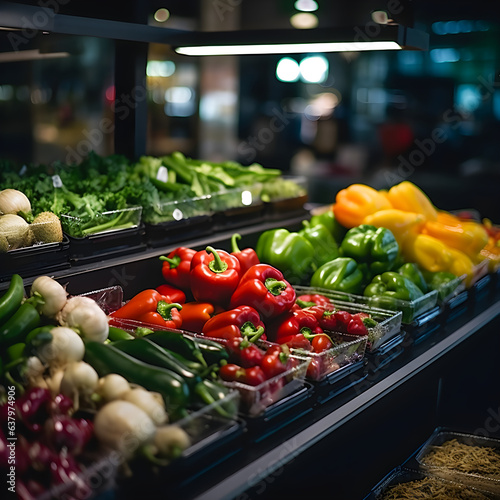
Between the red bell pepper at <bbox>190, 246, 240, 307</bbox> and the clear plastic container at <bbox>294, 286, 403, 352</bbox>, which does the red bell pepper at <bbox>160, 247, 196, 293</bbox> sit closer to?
the red bell pepper at <bbox>190, 246, 240, 307</bbox>

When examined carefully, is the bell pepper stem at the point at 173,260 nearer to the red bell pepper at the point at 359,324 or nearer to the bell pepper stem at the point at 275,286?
the bell pepper stem at the point at 275,286

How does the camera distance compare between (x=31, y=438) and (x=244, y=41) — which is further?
(x=244, y=41)

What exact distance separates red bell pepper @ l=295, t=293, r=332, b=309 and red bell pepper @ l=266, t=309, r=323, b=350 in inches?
7.0

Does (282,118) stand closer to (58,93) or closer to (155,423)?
(58,93)

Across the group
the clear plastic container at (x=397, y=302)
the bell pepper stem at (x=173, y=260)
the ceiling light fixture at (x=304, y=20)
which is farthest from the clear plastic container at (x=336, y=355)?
the ceiling light fixture at (x=304, y=20)

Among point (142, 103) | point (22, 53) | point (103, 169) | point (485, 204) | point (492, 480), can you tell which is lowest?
point (492, 480)

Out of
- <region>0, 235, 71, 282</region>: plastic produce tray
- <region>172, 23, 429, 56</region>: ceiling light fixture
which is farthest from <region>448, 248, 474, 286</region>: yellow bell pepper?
<region>0, 235, 71, 282</region>: plastic produce tray

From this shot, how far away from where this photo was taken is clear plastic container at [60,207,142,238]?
8.92ft

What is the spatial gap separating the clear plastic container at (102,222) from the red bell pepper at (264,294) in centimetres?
63

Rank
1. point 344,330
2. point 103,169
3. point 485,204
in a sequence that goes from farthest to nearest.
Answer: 1. point 485,204
2. point 103,169
3. point 344,330

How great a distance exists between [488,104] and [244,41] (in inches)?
310

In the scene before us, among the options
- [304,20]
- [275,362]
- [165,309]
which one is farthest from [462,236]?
[304,20]

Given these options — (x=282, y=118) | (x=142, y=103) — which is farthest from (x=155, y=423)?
(x=282, y=118)

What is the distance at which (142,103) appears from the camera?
138 inches
